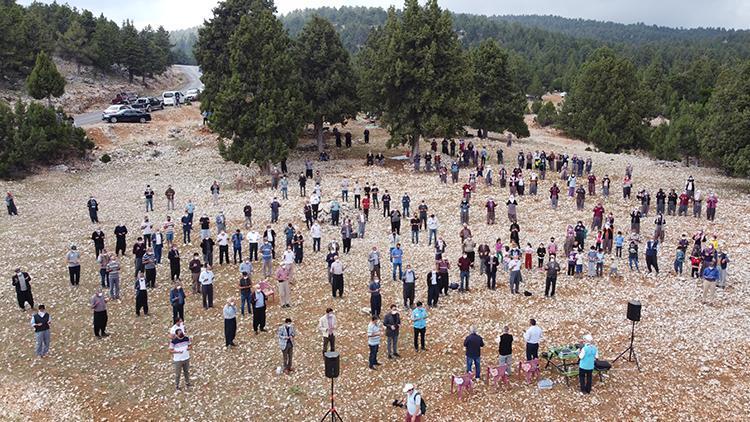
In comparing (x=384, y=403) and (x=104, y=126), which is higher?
(x=104, y=126)

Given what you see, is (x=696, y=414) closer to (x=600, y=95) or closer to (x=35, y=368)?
(x=35, y=368)

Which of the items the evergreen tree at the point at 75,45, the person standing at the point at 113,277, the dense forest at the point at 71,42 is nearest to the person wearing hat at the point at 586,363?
the person standing at the point at 113,277

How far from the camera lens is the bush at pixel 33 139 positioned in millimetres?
44625

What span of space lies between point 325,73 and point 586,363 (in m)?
40.2

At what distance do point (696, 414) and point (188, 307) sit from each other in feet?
57.9

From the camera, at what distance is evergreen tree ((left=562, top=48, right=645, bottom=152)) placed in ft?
206

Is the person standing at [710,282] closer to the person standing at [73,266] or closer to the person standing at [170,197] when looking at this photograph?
the person standing at [73,266]

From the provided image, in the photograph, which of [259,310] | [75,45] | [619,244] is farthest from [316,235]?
[75,45]

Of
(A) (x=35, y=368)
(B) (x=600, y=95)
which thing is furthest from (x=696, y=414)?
(B) (x=600, y=95)

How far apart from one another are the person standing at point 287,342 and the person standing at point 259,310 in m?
2.45

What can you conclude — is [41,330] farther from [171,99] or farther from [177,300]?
[171,99]

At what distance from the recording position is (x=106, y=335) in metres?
21.4

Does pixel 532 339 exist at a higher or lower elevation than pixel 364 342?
higher

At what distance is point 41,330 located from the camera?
19703 millimetres
